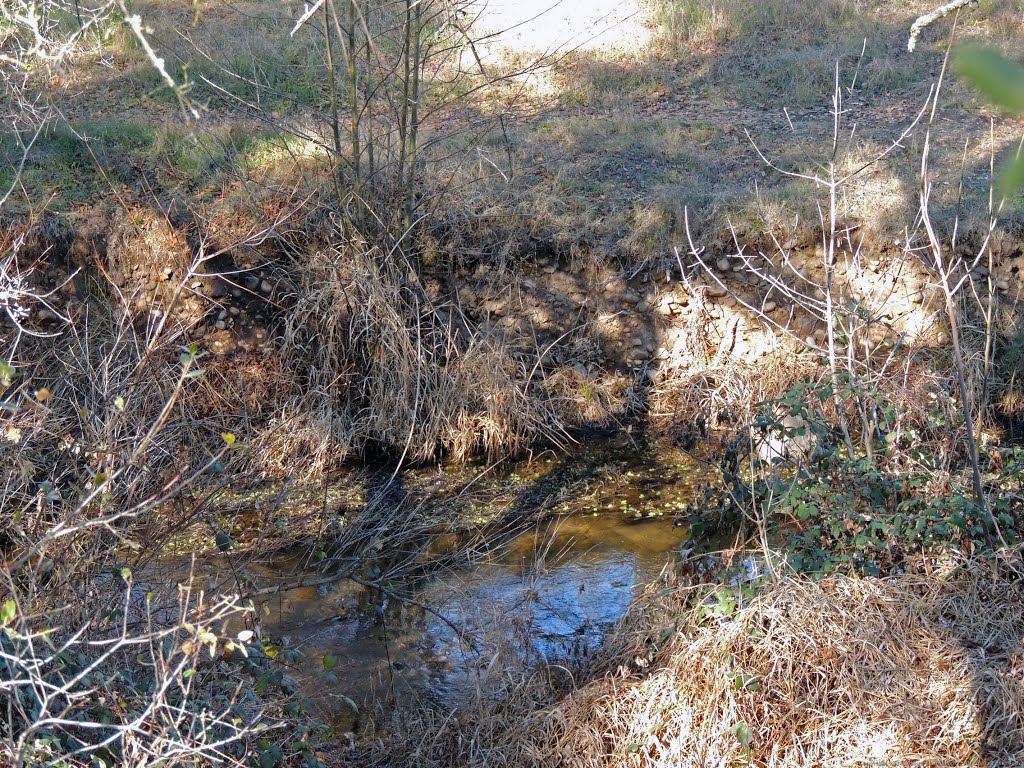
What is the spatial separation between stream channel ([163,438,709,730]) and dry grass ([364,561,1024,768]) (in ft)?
1.40

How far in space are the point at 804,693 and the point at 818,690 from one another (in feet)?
0.20

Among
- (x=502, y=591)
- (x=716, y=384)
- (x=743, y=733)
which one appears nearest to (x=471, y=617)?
(x=502, y=591)

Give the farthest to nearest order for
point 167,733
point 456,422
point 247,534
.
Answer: point 456,422, point 247,534, point 167,733

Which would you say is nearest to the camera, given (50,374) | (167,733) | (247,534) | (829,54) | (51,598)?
(167,733)

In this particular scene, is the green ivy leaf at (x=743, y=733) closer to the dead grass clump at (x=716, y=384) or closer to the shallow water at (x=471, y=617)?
the shallow water at (x=471, y=617)

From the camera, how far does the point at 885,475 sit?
4883 millimetres

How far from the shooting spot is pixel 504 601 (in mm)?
5840

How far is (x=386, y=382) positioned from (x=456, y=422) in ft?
2.23

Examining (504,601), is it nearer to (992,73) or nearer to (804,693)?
(804,693)

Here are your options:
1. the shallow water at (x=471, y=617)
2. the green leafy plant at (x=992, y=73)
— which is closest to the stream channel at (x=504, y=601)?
the shallow water at (x=471, y=617)

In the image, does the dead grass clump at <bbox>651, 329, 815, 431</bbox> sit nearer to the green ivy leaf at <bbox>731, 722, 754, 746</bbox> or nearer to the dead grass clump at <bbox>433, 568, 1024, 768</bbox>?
the dead grass clump at <bbox>433, 568, 1024, 768</bbox>

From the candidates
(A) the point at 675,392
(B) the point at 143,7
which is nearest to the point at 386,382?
(A) the point at 675,392

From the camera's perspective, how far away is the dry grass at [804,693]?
3.82 m

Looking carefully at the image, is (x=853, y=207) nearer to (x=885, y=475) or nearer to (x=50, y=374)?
(x=885, y=475)
